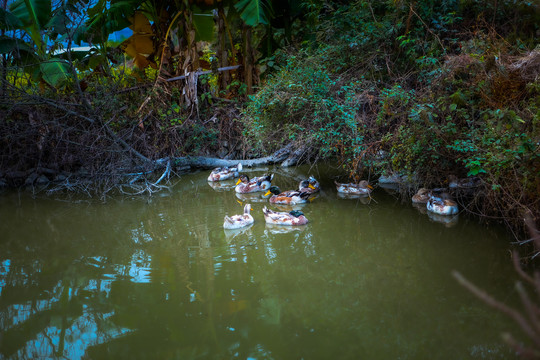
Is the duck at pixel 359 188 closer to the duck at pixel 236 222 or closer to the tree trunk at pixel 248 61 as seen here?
the duck at pixel 236 222

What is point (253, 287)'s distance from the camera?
472 centimetres

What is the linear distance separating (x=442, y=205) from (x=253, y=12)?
754 cm

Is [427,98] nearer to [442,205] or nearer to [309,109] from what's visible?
[442,205]

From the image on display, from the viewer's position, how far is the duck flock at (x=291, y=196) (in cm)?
676

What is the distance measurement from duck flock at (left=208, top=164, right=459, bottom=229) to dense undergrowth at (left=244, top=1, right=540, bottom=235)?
1.10 ft

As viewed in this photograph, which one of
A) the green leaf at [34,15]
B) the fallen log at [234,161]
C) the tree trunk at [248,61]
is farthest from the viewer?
the tree trunk at [248,61]

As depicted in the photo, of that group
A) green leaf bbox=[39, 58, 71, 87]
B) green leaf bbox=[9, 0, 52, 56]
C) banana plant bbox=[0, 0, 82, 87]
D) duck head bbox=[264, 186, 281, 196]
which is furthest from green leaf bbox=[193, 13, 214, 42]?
duck head bbox=[264, 186, 281, 196]

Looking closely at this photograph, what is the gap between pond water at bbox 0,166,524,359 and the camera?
372 centimetres

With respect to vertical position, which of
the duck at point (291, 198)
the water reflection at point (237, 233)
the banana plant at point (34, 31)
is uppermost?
the banana plant at point (34, 31)

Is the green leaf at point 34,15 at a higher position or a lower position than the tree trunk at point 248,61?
higher

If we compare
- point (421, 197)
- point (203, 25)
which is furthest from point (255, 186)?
point (203, 25)

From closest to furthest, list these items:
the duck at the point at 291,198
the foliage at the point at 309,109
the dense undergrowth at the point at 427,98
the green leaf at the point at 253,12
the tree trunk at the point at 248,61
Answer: the dense undergrowth at the point at 427,98, the foliage at the point at 309,109, the duck at the point at 291,198, the green leaf at the point at 253,12, the tree trunk at the point at 248,61

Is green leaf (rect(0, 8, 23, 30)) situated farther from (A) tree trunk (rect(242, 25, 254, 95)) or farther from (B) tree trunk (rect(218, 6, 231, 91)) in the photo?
(A) tree trunk (rect(242, 25, 254, 95))

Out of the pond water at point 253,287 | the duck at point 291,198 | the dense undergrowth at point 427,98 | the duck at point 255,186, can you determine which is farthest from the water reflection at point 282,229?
the duck at point 255,186
